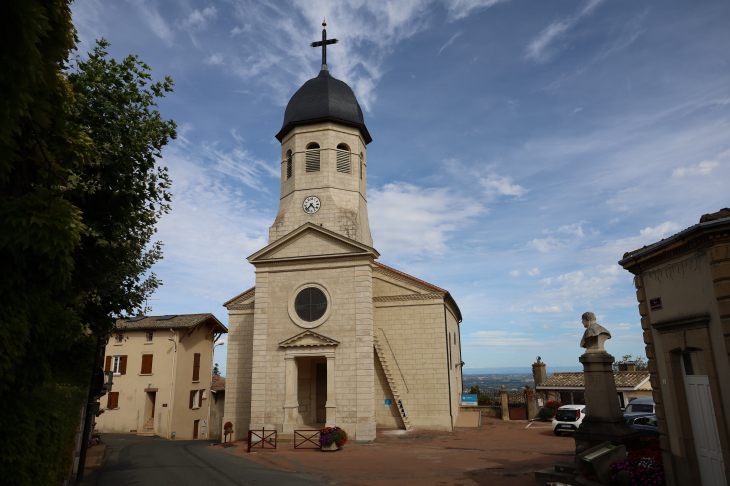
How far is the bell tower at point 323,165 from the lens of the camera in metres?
24.6

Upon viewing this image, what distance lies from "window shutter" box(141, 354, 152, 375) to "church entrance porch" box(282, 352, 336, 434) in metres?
15.4

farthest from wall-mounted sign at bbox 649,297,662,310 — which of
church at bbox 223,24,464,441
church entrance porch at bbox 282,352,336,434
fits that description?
church entrance porch at bbox 282,352,336,434

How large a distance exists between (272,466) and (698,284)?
13.0 m

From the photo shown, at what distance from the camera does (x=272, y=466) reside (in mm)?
14883

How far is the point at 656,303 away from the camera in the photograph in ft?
30.8

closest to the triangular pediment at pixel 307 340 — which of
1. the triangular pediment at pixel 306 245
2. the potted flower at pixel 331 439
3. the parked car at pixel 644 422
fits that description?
the triangular pediment at pixel 306 245

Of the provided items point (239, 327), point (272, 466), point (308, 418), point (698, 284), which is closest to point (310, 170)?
point (239, 327)

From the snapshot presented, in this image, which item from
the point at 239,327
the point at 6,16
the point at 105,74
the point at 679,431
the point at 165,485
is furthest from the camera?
the point at 239,327

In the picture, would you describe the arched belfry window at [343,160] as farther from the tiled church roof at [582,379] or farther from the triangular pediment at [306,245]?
the tiled church roof at [582,379]

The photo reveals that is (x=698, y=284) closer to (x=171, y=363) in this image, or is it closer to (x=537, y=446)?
(x=537, y=446)

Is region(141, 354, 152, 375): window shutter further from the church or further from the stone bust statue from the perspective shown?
the stone bust statue

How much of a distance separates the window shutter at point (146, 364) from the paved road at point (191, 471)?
46.2 ft

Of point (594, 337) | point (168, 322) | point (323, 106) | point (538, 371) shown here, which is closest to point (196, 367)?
point (168, 322)

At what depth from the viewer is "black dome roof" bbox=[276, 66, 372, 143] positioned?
84.5ft
